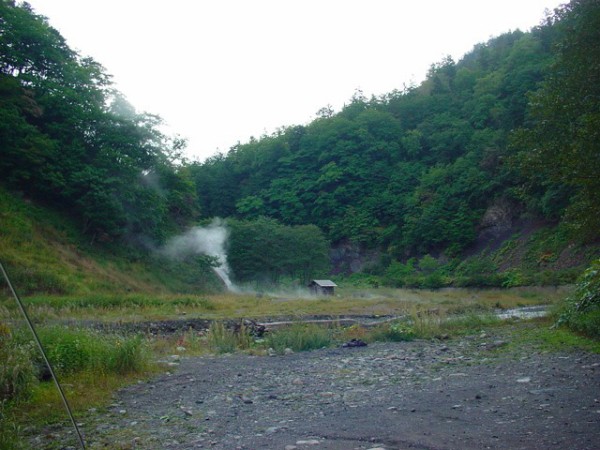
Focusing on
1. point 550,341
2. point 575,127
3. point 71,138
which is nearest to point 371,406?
point 550,341

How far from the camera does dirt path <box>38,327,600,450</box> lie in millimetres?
5355

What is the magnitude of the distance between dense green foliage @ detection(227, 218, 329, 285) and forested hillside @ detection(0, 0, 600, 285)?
0.69 ft

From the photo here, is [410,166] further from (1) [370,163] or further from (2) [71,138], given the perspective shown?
(2) [71,138]

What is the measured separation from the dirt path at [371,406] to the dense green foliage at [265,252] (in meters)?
41.6

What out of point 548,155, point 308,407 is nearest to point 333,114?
point 548,155

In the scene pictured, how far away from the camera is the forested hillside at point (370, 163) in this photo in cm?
1355

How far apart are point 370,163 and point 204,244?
44586mm

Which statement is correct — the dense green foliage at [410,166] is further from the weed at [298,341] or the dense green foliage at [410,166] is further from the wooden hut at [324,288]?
the weed at [298,341]

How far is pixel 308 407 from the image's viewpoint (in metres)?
7.04

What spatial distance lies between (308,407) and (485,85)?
79073mm

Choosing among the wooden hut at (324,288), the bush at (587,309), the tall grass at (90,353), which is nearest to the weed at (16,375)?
the tall grass at (90,353)

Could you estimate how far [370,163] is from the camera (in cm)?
8606

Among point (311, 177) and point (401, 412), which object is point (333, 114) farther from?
point (401, 412)

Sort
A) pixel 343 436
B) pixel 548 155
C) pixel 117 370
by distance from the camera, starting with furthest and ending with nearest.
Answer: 1. pixel 548 155
2. pixel 117 370
3. pixel 343 436
